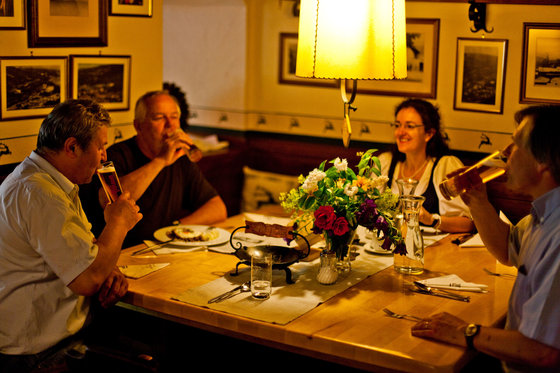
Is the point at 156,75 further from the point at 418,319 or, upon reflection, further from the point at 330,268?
the point at 418,319

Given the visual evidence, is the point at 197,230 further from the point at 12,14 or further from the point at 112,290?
the point at 12,14

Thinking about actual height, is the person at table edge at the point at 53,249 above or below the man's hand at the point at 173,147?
below

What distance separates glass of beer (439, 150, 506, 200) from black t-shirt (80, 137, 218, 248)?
5.43ft

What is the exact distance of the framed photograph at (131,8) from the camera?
4004mm

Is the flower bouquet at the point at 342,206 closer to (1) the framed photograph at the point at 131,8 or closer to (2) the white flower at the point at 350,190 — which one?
(2) the white flower at the point at 350,190

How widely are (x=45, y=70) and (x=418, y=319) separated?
2.34 meters

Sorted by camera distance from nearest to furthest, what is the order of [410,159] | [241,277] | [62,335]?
[62,335]
[241,277]
[410,159]

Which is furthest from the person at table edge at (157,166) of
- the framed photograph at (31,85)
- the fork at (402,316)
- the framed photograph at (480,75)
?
the framed photograph at (480,75)

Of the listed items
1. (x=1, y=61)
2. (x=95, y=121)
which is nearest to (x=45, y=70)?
(x=1, y=61)

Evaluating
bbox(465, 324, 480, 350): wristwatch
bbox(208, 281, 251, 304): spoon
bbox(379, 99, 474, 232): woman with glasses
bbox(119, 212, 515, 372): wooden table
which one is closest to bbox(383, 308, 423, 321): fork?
bbox(119, 212, 515, 372): wooden table

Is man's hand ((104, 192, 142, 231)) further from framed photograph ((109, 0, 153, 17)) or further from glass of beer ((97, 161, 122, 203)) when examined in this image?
framed photograph ((109, 0, 153, 17))

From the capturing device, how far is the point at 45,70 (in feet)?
11.9

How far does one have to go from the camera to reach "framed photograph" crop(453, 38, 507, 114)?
437 centimetres

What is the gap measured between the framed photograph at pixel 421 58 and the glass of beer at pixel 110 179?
259 cm
